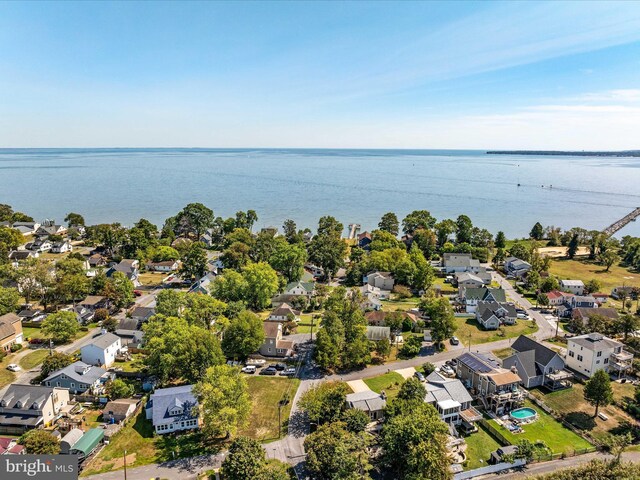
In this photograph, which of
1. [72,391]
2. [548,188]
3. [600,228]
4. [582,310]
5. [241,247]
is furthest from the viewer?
[548,188]

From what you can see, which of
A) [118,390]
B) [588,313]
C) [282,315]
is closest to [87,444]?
[118,390]

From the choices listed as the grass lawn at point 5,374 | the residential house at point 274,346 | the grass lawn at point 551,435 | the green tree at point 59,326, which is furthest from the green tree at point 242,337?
the grass lawn at point 551,435

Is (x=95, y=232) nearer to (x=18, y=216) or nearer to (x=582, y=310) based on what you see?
(x=18, y=216)

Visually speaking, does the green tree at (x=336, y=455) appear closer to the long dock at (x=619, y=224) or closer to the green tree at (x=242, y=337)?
the green tree at (x=242, y=337)

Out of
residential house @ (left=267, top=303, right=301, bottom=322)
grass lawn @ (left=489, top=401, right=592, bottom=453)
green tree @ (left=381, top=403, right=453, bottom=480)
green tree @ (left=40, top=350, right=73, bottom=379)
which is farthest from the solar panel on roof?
green tree @ (left=40, top=350, right=73, bottom=379)

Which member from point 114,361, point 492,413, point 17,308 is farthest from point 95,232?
point 492,413

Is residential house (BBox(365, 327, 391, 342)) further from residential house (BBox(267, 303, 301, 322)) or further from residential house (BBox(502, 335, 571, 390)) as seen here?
residential house (BBox(502, 335, 571, 390))
